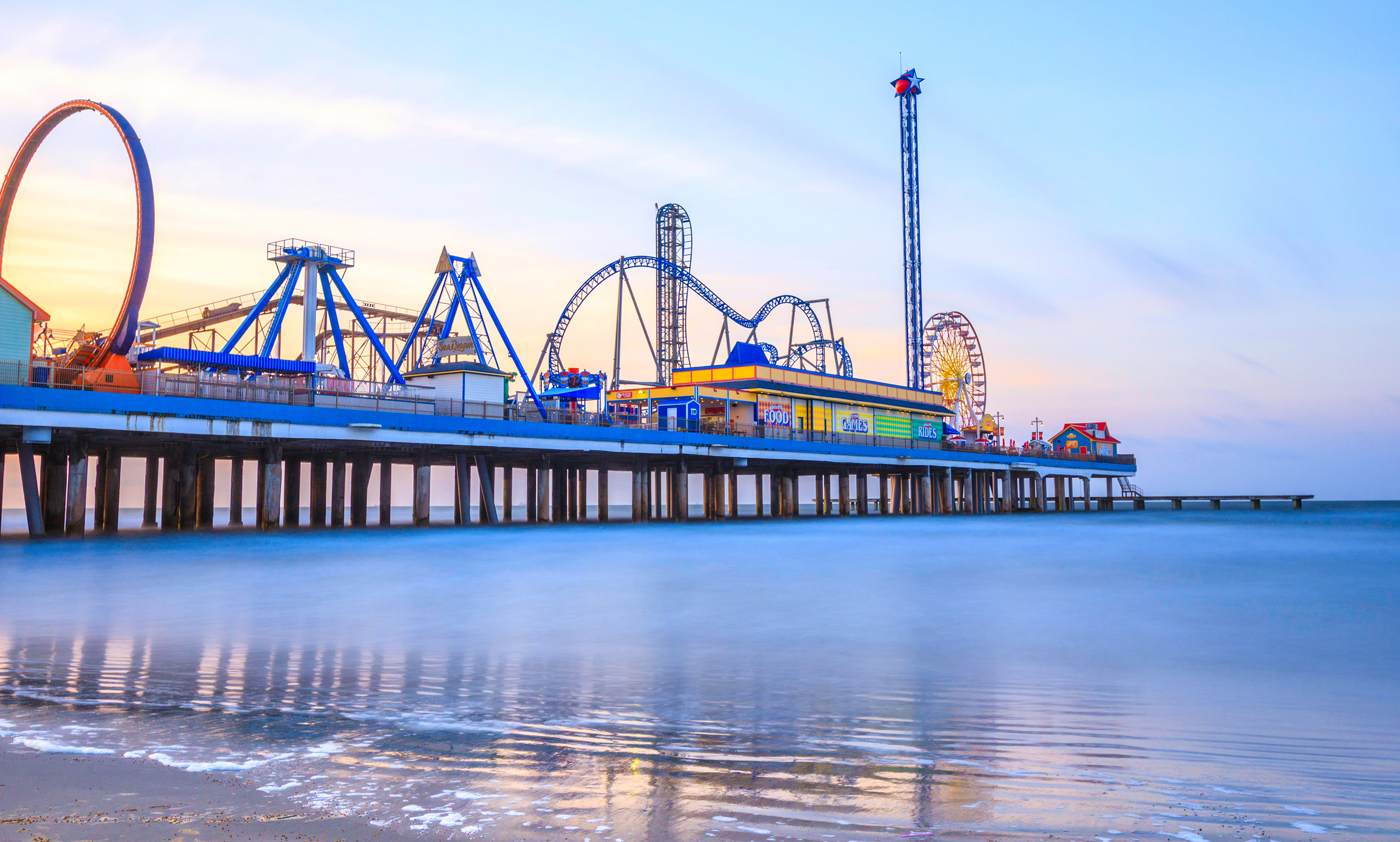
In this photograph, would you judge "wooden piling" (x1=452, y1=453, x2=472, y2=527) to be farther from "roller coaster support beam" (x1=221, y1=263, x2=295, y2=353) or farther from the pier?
"roller coaster support beam" (x1=221, y1=263, x2=295, y2=353)

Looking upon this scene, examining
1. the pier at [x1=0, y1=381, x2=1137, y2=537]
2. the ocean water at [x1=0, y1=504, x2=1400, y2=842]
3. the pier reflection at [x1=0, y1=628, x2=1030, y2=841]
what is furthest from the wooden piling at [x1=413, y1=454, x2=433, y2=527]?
the pier reflection at [x1=0, y1=628, x2=1030, y2=841]

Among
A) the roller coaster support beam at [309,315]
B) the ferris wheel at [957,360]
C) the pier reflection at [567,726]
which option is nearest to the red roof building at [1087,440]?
the ferris wheel at [957,360]

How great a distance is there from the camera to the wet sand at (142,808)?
172 inches

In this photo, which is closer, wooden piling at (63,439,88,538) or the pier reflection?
the pier reflection

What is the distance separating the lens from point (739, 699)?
26.1ft

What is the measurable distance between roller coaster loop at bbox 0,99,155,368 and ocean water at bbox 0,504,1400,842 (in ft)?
49.2

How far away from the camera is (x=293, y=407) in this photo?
32.0m

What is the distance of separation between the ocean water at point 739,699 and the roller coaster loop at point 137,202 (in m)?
15.0

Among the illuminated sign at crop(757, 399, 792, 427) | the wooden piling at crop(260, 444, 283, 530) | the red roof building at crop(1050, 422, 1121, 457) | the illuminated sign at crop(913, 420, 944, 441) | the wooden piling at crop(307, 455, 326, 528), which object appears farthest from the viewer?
the red roof building at crop(1050, 422, 1121, 457)

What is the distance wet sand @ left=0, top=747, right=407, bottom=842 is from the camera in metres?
4.38

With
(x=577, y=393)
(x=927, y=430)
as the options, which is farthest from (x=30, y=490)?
(x=927, y=430)

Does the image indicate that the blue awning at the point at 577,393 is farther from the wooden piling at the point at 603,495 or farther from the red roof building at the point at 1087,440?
the red roof building at the point at 1087,440

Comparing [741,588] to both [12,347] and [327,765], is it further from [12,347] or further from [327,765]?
[12,347]

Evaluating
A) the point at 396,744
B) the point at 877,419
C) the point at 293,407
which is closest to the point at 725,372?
the point at 877,419
